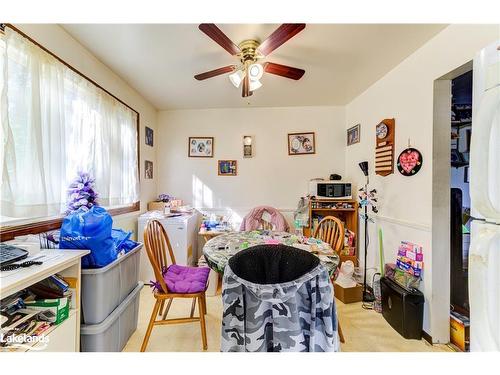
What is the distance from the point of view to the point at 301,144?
10.7 feet

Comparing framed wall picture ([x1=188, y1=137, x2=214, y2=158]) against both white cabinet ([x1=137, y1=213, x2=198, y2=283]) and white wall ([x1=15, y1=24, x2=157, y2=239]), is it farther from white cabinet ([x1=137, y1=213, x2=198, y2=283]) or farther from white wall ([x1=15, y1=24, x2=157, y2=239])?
white cabinet ([x1=137, y1=213, x2=198, y2=283])

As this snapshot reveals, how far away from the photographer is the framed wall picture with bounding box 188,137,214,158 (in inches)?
131

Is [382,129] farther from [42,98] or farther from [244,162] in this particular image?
[42,98]

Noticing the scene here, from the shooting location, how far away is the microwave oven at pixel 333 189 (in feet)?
9.27

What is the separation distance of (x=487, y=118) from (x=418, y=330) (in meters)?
1.79

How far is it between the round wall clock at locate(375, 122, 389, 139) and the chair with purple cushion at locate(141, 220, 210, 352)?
92.6 inches

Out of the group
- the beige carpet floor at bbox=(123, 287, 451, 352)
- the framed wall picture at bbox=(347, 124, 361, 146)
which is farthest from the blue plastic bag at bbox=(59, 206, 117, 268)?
the framed wall picture at bbox=(347, 124, 361, 146)

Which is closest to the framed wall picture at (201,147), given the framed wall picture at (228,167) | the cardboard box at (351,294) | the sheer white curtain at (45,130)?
the framed wall picture at (228,167)

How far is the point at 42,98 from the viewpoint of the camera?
1.46 metres

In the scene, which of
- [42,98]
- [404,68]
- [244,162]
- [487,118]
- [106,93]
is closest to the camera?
[487,118]

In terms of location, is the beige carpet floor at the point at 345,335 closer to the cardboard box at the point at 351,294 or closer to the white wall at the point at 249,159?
the cardboard box at the point at 351,294

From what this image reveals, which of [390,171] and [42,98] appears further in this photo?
[390,171]

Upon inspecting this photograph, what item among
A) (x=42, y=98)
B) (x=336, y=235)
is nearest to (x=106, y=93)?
(x=42, y=98)

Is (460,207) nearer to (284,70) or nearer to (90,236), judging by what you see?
(284,70)
